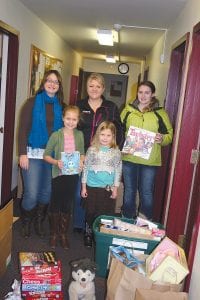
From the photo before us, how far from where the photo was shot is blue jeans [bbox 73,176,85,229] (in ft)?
9.57

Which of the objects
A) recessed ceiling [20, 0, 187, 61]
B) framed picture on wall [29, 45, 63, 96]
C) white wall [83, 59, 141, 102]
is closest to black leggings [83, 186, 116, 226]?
recessed ceiling [20, 0, 187, 61]

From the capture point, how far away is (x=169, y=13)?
138 inches

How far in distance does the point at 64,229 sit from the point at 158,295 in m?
1.27

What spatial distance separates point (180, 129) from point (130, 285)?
52.9 inches

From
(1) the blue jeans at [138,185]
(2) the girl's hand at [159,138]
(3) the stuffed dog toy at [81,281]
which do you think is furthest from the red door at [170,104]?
(3) the stuffed dog toy at [81,281]

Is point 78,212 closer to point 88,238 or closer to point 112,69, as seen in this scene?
point 88,238

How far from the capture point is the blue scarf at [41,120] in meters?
2.63

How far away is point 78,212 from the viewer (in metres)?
3.03

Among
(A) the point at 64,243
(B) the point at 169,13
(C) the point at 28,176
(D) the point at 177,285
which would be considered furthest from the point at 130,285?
(B) the point at 169,13

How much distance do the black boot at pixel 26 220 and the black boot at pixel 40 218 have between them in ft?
Result: 0.15

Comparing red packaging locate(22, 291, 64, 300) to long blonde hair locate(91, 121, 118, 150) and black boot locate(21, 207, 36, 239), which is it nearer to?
black boot locate(21, 207, 36, 239)

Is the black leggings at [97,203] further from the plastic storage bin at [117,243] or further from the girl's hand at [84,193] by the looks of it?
the plastic storage bin at [117,243]

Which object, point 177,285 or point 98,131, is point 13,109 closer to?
point 98,131

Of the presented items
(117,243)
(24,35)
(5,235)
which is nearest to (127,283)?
(117,243)
